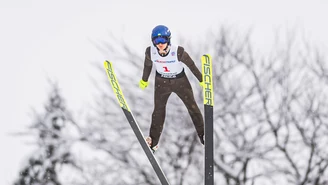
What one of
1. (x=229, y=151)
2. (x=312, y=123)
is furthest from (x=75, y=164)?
(x=312, y=123)

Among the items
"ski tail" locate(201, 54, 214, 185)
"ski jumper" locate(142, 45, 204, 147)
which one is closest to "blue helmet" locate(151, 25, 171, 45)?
"ski jumper" locate(142, 45, 204, 147)

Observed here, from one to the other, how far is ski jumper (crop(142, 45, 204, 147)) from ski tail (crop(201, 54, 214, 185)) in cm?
17

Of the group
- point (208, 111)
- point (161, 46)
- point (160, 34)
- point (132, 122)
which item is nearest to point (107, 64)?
point (132, 122)

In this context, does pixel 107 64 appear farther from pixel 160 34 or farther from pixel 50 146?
pixel 50 146

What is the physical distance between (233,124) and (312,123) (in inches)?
105

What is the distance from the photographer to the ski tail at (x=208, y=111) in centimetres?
604

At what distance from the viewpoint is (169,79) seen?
21.3ft

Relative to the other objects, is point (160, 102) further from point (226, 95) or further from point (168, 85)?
point (226, 95)

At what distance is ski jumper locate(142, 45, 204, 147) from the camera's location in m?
6.19

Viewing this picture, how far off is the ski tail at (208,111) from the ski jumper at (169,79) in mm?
167

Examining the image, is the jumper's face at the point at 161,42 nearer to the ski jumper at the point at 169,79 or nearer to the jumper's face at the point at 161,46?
the jumper's face at the point at 161,46

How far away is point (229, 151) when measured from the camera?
17.5 metres

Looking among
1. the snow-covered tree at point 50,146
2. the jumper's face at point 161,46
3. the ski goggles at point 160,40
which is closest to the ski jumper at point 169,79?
the jumper's face at point 161,46

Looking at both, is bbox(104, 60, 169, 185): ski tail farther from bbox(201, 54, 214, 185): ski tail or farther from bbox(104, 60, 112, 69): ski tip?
bbox(201, 54, 214, 185): ski tail
